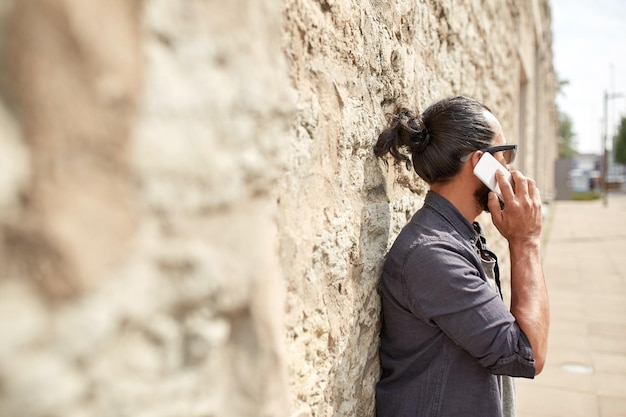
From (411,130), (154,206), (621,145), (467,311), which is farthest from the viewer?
(621,145)

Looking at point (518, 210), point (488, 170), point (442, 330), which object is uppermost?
point (488, 170)

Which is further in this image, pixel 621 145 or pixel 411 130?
pixel 621 145

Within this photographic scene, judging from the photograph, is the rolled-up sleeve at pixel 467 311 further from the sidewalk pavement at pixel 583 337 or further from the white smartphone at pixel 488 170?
the sidewalk pavement at pixel 583 337

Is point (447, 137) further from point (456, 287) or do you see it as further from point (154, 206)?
point (154, 206)

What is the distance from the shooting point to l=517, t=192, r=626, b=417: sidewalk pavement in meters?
3.25

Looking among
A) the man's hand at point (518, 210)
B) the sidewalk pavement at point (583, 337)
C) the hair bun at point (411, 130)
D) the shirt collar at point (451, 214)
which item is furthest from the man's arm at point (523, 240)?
the sidewalk pavement at point (583, 337)

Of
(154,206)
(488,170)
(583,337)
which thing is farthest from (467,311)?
(583,337)

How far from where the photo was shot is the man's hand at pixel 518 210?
161 centimetres

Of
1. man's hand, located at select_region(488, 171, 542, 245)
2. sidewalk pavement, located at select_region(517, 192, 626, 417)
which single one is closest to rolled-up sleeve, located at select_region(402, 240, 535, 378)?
man's hand, located at select_region(488, 171, 542, 245)

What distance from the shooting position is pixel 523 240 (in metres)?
1.61

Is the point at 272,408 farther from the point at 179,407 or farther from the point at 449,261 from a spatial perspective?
the point at 449,261

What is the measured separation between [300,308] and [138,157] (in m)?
0.60

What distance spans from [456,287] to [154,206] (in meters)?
0.91

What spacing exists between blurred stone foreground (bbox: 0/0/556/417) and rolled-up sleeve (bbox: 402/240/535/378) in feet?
1.24
